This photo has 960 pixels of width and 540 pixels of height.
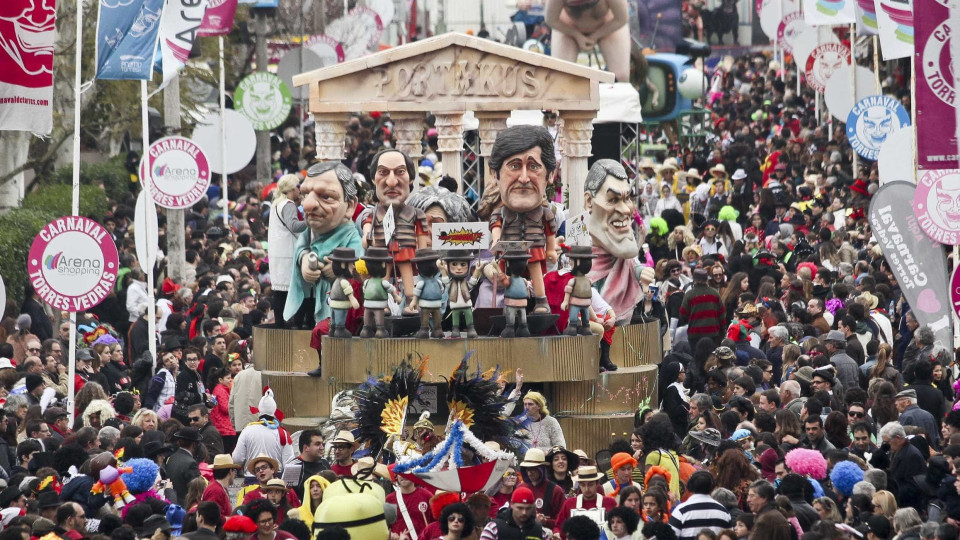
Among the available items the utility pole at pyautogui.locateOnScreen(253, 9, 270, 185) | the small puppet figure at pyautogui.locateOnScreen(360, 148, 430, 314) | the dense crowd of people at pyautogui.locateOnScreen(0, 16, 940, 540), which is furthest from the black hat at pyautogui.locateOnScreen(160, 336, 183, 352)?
the utility pole at pyautogui.locateOnScreen(253, 9, 270, 185)

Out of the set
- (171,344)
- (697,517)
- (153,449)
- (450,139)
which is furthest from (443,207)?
(450,139)

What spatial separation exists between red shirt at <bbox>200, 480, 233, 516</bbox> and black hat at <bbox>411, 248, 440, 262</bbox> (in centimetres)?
365

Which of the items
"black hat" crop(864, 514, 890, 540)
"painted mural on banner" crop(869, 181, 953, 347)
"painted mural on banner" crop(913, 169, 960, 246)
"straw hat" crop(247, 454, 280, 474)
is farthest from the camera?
"painted mural on banner" crop(869, 181, 953, 347)

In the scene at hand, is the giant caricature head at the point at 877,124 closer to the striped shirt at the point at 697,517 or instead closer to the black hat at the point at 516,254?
the black hat at the point at 516,254

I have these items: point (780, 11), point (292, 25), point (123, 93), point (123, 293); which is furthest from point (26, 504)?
point (292, 25)

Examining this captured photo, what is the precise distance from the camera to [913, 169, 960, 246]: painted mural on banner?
19391 mm

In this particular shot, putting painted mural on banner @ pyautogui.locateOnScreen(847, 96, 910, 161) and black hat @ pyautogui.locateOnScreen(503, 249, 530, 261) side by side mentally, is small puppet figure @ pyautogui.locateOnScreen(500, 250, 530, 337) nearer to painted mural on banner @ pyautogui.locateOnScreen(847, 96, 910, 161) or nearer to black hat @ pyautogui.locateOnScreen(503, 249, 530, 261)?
black hat @ pyautogui.locateOnScreen(503, 249, 530, 261)

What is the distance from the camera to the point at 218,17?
102 ft

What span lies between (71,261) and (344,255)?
220cm

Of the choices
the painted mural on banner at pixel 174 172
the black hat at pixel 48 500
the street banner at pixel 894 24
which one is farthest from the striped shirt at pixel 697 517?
the painted mural on banner at pixel 174 172

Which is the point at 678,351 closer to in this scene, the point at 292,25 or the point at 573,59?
the point at 573,59

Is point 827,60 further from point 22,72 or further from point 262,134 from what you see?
point 22,72

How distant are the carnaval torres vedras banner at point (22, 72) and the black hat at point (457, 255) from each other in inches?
125

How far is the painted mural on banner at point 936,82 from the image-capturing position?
19250 millimetres
